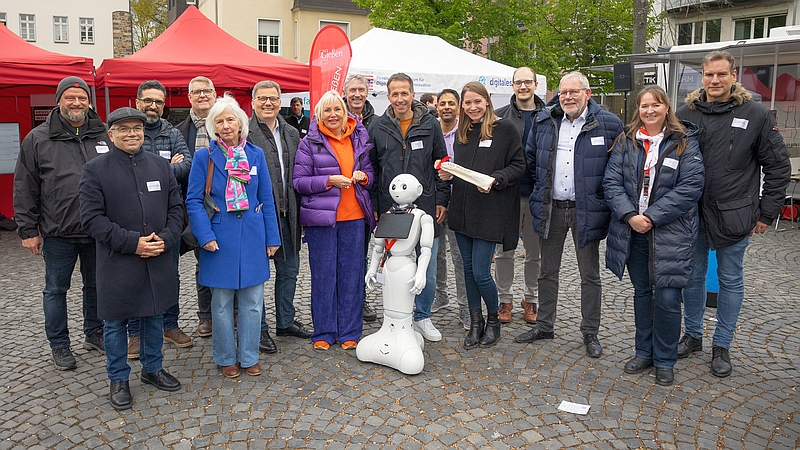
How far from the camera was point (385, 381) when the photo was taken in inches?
169

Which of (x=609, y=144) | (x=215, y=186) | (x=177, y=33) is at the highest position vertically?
(x=177, y=33)

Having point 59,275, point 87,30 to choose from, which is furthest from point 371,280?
point 87,30

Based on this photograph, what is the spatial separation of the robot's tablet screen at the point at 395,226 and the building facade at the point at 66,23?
1507 inches

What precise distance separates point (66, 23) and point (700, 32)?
35.2m

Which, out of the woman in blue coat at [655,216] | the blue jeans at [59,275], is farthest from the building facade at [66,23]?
the woman in blue coat at [655,216]

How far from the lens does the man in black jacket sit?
4270 millimetres

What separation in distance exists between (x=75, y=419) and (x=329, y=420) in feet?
5.04

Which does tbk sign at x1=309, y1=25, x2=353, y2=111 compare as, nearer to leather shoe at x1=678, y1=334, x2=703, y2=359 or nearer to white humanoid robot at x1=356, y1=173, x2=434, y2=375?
white humanoid robot at x1=356, y1=173, x2=434, y2=375

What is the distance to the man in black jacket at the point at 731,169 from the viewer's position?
4.27m

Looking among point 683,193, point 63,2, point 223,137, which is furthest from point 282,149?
point 63,2

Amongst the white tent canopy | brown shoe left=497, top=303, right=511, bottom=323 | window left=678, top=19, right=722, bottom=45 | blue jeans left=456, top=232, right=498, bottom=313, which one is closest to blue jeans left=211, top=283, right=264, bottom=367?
blue jeans left=456, top=232, right=498, bottom=313

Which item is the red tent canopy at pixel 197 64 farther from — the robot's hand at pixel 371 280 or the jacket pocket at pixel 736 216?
the jacket pocket at pixel 736 216

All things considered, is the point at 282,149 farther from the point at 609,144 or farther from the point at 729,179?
the point at 729,179

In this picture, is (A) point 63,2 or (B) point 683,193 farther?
(A) point 63,2
